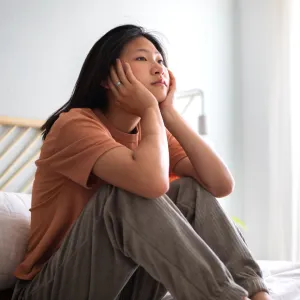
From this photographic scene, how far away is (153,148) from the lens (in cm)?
111

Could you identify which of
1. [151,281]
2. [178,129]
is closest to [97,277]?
[151,281]

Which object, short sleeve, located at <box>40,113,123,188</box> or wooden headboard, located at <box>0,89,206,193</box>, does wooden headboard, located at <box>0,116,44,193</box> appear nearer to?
wooden headboard, located at <box>0,89,206,193</box>

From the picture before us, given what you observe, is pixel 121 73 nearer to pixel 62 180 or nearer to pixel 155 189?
pixel 62 180

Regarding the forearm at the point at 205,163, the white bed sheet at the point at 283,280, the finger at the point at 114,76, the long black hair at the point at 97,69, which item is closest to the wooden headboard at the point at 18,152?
the long black hair at the point at 97,69

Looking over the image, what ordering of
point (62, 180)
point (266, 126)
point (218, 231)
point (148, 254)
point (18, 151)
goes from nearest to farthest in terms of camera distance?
point (148, 254) → point (218, 231) → point (62, 180) → point (18, 151) → point (266, 126)

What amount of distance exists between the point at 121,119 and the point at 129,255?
1.69 feet

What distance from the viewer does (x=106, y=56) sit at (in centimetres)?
136

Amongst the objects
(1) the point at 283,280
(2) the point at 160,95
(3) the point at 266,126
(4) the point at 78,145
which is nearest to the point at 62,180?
(4) the point at 78,145

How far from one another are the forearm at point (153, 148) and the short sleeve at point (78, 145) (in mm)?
63

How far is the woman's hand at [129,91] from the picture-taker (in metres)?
1.26

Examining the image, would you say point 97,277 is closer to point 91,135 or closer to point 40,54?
point 91,135

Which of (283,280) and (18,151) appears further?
(18,151)

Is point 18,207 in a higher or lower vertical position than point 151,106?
lower

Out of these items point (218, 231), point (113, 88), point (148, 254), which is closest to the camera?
point (148, 254)
